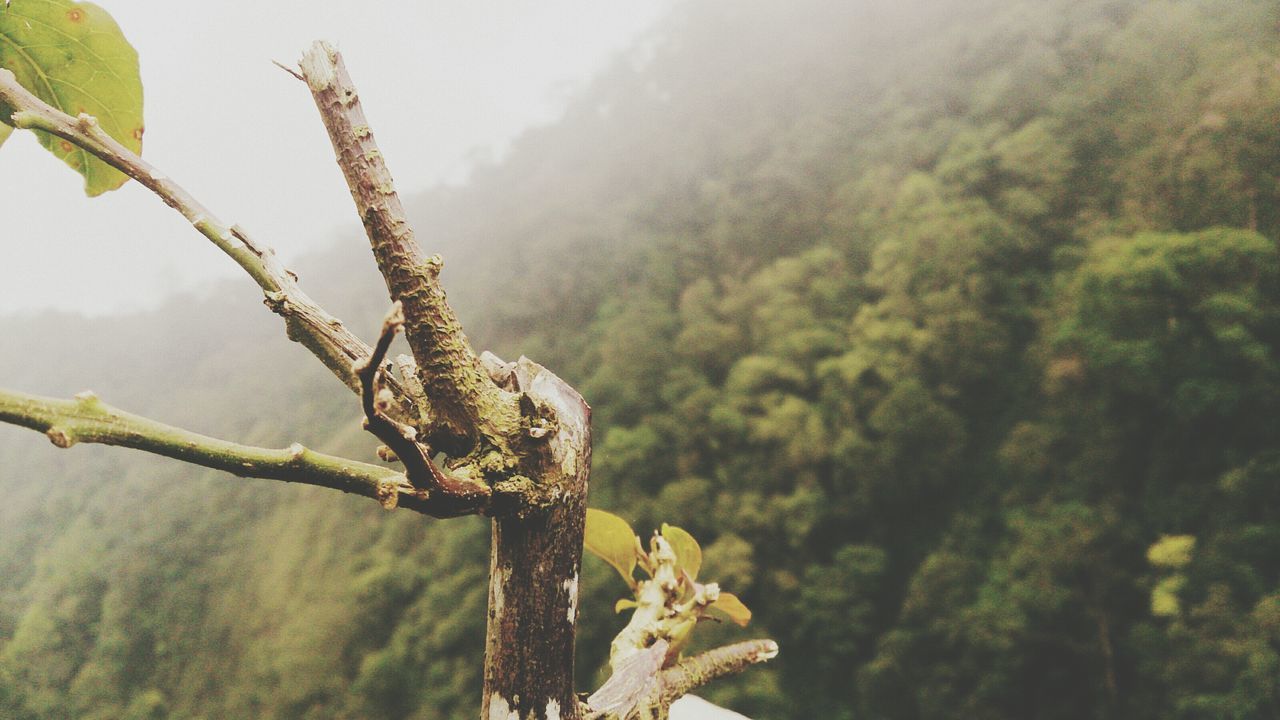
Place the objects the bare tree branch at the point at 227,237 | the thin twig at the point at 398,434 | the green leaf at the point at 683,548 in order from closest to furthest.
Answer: the thin twig at the point at 398,434 < the bare tree branch at the point at 227,237 < the green leaf at the point at 683,548

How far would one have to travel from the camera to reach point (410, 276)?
50 cm

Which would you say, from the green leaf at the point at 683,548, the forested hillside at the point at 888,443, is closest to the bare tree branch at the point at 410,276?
the green leaf at the point at 683,548

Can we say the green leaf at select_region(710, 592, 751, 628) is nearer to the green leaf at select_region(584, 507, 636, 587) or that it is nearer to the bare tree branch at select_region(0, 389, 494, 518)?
the green leaf at select_region(584, 507, 636, 587)

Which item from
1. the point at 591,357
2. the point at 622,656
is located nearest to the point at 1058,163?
the point at 591,357

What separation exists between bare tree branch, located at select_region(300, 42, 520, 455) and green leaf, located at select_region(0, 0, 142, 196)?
267 millimetres

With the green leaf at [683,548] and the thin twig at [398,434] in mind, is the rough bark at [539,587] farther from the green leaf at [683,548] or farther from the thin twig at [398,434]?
the green leaf at [683,548]

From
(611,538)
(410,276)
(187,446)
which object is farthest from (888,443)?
(187,446)

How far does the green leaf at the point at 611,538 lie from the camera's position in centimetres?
76

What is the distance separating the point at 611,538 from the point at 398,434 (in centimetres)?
46

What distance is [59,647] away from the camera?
6488 millimetres

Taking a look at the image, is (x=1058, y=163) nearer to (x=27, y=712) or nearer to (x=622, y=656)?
(x=622, y=656)

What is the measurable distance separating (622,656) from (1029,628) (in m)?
4.64

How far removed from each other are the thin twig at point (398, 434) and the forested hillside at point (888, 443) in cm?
446

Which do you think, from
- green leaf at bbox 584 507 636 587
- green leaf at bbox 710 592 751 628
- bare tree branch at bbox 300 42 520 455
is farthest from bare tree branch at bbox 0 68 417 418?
green leaf at bbox 710 592 751 628
